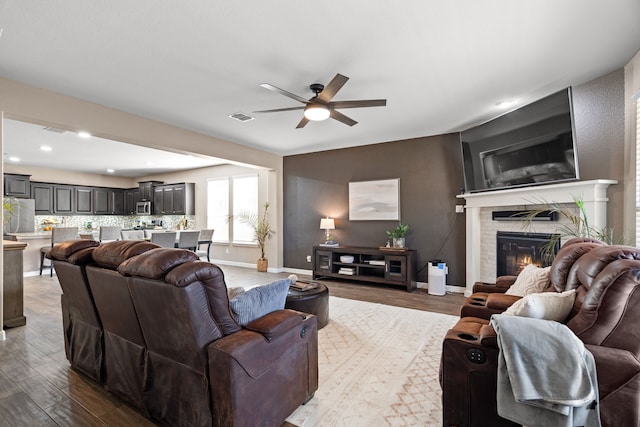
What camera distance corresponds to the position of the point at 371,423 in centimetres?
180

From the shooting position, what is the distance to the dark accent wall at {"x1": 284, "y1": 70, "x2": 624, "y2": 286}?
3.10 metres

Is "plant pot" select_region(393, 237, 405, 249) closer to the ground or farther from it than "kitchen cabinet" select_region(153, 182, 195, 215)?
closer to the ground

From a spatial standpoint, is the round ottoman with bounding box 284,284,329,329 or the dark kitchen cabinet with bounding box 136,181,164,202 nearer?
the round ottoman with bounding box 284,284,329,329

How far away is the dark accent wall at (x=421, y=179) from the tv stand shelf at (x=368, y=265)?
0.36 m

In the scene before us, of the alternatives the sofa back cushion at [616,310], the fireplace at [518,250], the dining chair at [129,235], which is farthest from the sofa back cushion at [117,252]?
the dining chair at [129,235]

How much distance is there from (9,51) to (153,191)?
268 inches

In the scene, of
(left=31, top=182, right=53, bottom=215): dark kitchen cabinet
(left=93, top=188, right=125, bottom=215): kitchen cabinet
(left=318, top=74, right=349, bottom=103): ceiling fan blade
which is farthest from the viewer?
(left=93, top=188, right=125, bottom=215): kitchen cabinet

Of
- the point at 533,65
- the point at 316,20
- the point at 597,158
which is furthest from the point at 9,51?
the point at 597,158

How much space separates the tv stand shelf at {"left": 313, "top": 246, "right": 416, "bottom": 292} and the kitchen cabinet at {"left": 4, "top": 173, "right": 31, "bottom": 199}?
740cm

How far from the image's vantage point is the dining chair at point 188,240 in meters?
6.35

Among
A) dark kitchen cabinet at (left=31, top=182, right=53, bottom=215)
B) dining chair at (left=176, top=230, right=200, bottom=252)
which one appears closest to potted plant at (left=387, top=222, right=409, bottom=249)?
dining chair at (left=176, top=230, right=200, bottom=252)

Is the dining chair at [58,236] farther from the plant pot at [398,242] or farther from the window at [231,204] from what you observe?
the plant pot at [398,242]

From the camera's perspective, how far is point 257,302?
1.78 metres

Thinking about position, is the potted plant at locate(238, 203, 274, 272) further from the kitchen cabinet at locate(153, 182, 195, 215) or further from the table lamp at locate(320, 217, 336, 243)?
the kitchen cabinet at locate(153, 182, 195, 215)
